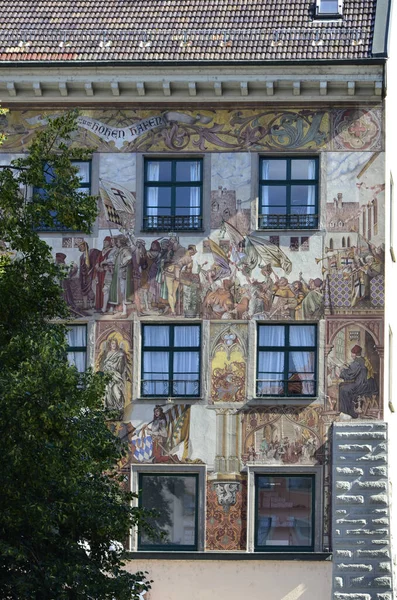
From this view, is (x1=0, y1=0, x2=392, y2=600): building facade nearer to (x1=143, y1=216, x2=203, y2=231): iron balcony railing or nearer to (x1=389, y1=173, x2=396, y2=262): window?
(x1=143, y1=216, x2=203, y2=231): iron balcony railing

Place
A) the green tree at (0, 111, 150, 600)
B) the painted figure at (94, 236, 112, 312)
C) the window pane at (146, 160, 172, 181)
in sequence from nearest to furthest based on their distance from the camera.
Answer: the green tree at (0, 111, 150, 600), the painted figure at (94, 236, 112, 312), the window pane at (146, 160, 172, 181)

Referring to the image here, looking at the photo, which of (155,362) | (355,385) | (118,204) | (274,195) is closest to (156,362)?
(155,362)

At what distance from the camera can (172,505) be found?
35094 millimetres

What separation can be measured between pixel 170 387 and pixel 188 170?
4281 mm

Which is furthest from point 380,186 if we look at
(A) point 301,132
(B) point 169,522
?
(B) point 169,522

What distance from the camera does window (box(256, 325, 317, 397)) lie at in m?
35.2

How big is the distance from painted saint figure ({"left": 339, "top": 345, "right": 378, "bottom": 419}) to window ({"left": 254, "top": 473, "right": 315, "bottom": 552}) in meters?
1.52

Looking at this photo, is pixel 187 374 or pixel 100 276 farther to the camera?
pixel 100 276

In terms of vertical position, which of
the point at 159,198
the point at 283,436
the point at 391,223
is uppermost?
the point at 159,198

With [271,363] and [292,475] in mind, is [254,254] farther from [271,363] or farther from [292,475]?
[292,475]

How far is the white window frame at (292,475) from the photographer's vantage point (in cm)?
3459

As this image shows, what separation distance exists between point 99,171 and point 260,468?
6671mm

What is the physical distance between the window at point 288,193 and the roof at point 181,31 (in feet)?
6.87

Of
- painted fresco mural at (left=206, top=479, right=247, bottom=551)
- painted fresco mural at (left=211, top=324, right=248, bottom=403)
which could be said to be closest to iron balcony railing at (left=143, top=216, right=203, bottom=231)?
painted fresco mural at (left=211, top=324, right=248, bottom=403)
